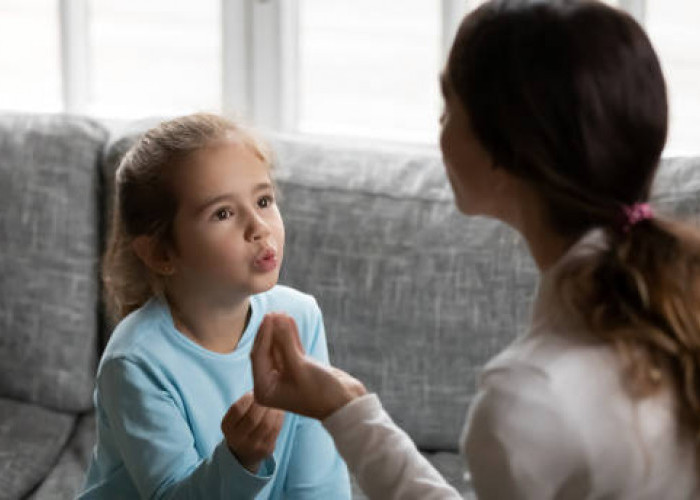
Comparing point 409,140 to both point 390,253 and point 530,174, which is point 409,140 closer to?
point 390,253

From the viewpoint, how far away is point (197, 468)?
1.72 meters

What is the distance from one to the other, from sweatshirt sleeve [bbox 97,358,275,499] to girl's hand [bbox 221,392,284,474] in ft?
0.15

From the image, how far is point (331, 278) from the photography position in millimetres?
2566

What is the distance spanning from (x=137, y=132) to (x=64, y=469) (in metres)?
0.67

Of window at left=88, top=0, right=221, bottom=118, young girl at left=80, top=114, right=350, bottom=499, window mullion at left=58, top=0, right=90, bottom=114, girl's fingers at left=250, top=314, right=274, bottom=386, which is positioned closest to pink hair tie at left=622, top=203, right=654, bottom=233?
girl's fingers at left=250, top=314, right=274, bottom=386

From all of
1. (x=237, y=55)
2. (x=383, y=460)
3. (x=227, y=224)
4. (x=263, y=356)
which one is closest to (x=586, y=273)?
(x=383, y=460)

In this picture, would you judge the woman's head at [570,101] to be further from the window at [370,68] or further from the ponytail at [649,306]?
the window at [370,68]

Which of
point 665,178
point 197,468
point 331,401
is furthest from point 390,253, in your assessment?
point 331,401

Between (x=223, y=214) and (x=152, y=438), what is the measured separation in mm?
305

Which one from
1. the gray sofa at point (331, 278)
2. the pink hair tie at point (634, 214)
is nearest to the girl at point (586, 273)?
the pink hair tie at point (634, 214)

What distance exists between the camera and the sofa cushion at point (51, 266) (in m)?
2.75

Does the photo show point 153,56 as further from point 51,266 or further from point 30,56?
point 51,266

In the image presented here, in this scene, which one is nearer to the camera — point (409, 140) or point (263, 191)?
point (263, 191)

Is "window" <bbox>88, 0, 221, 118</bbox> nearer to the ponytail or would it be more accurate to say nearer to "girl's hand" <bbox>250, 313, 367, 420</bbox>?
"girl's hand" <bbox>250, 313, 367, 420</bbox>
